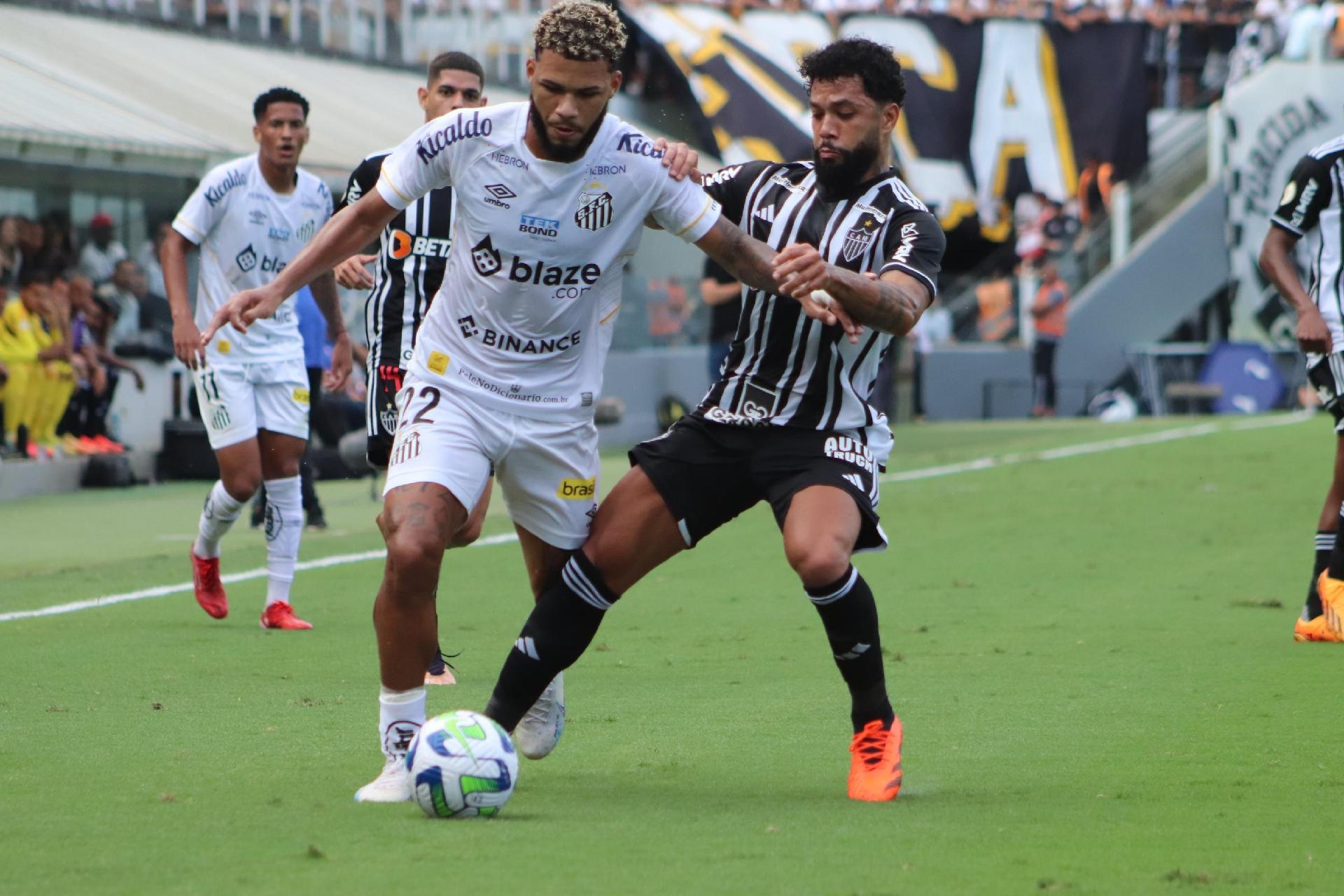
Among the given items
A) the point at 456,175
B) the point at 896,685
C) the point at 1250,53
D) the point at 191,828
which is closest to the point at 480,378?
the point at 456,175

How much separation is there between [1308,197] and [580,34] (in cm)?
462

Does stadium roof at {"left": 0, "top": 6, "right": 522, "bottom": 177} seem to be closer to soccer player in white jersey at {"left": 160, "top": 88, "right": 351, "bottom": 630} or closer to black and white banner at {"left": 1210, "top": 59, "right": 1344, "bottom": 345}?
soccer player in white jersey at {"left": 160, "top": 88, "right": 351, "bottom": 630}

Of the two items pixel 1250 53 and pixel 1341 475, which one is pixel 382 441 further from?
pixel 1250 53

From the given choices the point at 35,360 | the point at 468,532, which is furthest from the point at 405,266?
the point at 35,360

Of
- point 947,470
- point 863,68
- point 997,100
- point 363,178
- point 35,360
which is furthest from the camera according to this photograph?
point 997,100

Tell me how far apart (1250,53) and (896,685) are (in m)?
29.5

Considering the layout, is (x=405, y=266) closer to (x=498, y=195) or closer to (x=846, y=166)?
(x=498, y=195)

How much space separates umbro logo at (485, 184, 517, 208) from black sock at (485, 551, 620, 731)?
106 cm

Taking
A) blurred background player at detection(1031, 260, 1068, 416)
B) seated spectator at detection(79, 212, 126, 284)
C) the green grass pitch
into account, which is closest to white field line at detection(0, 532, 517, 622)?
the green grass pitch

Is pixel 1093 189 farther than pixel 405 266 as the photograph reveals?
Yes

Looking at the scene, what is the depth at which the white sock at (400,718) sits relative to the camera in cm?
551

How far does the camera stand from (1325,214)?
8.99 metres

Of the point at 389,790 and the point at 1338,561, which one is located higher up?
the point at 389,790

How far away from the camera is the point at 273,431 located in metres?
9.68
